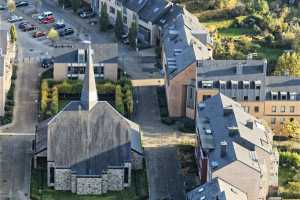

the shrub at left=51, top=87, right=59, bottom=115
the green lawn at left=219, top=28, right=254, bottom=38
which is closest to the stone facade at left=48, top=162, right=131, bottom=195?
the shrub at left=51, top=87, right=59, bottom=115

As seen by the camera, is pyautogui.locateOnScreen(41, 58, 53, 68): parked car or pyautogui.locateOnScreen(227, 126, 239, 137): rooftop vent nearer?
pyautogui.locateOnScreen(227, 126, 239, 137): rooftop vent

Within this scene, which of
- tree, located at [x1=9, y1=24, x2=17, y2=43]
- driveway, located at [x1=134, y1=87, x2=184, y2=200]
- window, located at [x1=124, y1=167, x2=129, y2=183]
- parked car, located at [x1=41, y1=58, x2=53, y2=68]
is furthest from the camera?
tree, located at [x1=9, y1=24, x2=17, y2=43]

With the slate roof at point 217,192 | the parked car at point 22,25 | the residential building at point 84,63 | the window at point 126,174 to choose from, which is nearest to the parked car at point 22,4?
the parked car at point 22,25

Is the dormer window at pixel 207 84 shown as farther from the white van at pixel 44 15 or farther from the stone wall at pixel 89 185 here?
the white van at pixel 44 15

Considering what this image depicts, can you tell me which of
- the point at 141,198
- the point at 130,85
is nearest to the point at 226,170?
the point at 141,198

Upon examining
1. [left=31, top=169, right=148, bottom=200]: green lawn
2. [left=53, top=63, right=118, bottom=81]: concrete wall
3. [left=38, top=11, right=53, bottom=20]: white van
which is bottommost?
[left=31, top=169, right=148, bottom=200]: green lawn

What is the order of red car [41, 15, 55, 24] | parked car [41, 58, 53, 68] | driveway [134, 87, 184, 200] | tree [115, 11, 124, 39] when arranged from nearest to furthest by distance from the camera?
1. driveway [134, 87, 184, 200]
2. parked car [41, 58, 53, 68]
3. tree [115, 11, 124, 39]
4. red car [41, 15, 55, 24]

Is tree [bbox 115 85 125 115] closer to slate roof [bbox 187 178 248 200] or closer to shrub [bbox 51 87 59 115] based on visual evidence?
shrub [bbox 51 87 59 115]

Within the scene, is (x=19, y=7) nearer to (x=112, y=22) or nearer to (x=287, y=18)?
(x=112, y=22)
